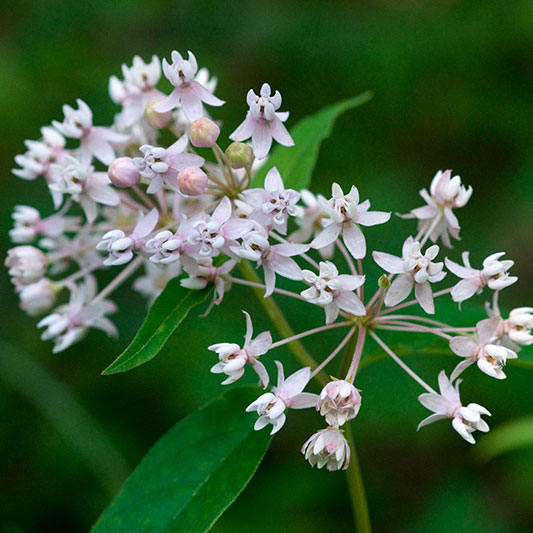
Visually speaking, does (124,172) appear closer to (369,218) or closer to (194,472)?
(369,218)

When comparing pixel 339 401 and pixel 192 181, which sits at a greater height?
pixel 192 181

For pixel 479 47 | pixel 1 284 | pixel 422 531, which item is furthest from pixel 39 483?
pixel 479 47

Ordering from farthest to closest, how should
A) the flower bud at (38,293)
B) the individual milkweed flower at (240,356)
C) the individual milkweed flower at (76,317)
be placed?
the flower bud at (38,293), the individual milkweed flower at (76,317), the individual milkweed flower at (240,356)

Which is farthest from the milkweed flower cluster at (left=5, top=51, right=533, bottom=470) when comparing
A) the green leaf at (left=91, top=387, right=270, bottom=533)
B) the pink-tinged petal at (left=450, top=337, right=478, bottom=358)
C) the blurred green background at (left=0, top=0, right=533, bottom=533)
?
the blurred green background at (left=0, top=0, right=533, bottom=533)

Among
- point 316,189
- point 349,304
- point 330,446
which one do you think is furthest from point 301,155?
point 316,189

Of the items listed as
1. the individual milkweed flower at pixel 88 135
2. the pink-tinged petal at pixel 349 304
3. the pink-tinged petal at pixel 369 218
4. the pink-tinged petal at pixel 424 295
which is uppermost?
the individual milkweed flower at pixel 88 135

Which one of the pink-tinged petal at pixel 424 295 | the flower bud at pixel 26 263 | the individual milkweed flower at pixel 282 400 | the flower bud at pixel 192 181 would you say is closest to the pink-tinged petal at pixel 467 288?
the pink-tinged petal at pixel 424 295

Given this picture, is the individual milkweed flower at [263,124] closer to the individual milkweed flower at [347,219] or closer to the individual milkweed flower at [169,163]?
the individual milkweed flower at [169,163]

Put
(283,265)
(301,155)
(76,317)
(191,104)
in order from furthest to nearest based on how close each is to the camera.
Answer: (301,155)
(76,317)
(191,104)
(283,265)
